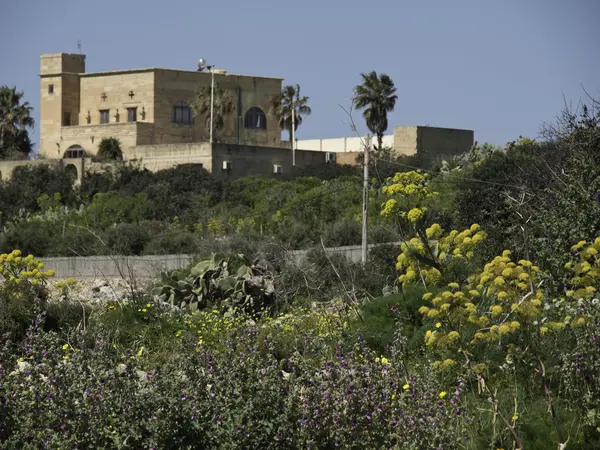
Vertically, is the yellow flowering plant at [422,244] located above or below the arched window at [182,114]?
below

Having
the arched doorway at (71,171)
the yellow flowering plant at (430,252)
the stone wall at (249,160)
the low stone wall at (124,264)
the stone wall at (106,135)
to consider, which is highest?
the stone wall at (106,135)

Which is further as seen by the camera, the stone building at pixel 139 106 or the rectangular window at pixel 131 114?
the rectangular window at pixel 131 114

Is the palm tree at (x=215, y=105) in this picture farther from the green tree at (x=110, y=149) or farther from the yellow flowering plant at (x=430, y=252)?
the yellow flowering plant at (x=430, y=252)

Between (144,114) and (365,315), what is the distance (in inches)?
1844

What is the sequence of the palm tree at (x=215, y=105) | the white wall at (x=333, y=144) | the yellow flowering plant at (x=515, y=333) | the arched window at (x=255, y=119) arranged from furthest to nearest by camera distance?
1. the white wall at (x=333, y=144)
2. the arched window at (x=255, y=119)
3. the palm tree at (x=215, y=105)
4. the yellow flowering plant at (x=515, y=333)

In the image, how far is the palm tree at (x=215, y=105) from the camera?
2293 inches

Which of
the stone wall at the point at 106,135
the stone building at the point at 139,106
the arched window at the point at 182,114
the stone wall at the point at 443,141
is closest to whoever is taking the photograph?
the stone wall at the point at 443,141

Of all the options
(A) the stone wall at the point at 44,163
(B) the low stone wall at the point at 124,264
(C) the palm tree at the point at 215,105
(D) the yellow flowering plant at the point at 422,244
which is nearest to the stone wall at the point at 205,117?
(C) the palm tree at the point at 215,105

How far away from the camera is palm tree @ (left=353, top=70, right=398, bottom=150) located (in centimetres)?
5409

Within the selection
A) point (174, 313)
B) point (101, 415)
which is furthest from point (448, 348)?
point (174, 313)

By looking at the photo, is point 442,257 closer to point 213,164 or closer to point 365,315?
point 365,315

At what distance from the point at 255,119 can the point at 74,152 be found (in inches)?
389

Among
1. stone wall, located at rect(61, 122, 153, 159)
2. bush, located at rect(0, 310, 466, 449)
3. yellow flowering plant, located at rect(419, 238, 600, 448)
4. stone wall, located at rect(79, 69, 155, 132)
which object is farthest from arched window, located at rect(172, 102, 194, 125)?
bush, located at rect(0, 310, 466, 449)

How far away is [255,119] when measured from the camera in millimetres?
61625
